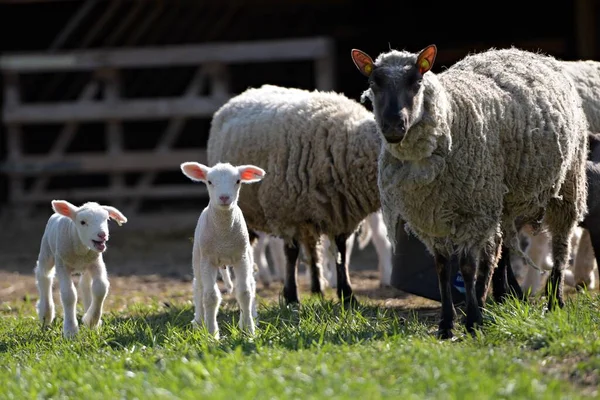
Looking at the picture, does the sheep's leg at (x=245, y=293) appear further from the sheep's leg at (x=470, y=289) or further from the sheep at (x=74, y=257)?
the sheep's leg at (x=470, y=289)

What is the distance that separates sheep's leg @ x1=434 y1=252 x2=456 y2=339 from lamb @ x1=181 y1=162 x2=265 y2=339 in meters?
1.19

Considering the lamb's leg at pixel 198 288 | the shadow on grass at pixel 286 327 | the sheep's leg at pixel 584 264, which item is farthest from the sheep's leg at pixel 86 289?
the sheep's leg at pixel 584 264

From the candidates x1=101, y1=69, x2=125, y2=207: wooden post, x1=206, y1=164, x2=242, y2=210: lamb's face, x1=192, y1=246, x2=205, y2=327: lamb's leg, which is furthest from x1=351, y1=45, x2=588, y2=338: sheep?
x1=101, y1=69, x2=125, y2=207: wooden post

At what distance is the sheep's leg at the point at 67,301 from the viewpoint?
22.9 ft

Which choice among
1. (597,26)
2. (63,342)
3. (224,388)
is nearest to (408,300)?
(63,342)

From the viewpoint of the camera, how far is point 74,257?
7270mm

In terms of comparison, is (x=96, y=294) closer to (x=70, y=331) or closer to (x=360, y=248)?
(x=70, y=331)

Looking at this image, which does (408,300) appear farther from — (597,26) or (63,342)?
(597,26)

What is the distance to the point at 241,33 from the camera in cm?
1566

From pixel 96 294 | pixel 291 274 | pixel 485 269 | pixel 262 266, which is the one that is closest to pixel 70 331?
pixel 96 294

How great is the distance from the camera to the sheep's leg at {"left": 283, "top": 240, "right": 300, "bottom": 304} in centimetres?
866

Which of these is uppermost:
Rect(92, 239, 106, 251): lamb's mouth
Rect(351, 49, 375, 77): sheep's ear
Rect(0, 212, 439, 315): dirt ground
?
Rect(351, 49, 375, 77): sheep's ear

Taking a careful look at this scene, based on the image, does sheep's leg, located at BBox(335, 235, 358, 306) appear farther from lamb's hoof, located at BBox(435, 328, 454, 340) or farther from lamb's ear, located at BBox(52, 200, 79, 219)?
lamb's ear, located at BBox(52, 200, 79, 219)

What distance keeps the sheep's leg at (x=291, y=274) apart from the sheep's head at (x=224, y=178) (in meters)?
2.00
